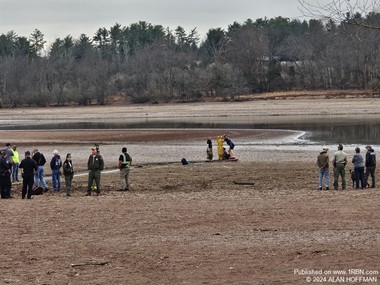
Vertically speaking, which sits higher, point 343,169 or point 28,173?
point 28,173

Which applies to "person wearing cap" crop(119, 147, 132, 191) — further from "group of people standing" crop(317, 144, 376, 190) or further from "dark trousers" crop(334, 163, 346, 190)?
"dark trousers" crop(334, 163, 346, 190)

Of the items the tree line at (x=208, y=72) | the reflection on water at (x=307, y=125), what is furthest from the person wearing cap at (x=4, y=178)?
the tree line at (x=208, y=72)

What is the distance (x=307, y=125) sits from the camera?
199 ft

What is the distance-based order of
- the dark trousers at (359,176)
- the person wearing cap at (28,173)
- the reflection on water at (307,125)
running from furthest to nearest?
the reflection on water at (307,125), the dark trousers at (359,176), the person wearing cap at (28,173)

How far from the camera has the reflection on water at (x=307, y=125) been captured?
4728 centimetres

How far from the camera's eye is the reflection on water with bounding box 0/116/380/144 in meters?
47.3

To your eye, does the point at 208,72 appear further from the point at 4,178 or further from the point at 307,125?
the point at 4,178

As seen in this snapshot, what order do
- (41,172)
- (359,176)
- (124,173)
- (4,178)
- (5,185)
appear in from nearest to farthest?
(4,178), (5,185), (359,176), (124,173), (41,172)

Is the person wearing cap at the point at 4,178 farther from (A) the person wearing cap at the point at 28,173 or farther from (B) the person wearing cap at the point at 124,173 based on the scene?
(B) the person wearing cap at the point at 124,173

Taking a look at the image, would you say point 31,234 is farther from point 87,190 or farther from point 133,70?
point 133,70

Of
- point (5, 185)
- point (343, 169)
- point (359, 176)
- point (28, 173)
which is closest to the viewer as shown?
Result: point (28, 173)

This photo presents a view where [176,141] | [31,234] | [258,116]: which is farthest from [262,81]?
[31,234]

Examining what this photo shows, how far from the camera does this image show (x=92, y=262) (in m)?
12.2

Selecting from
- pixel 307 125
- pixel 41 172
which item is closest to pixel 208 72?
→ pixel 307 125
